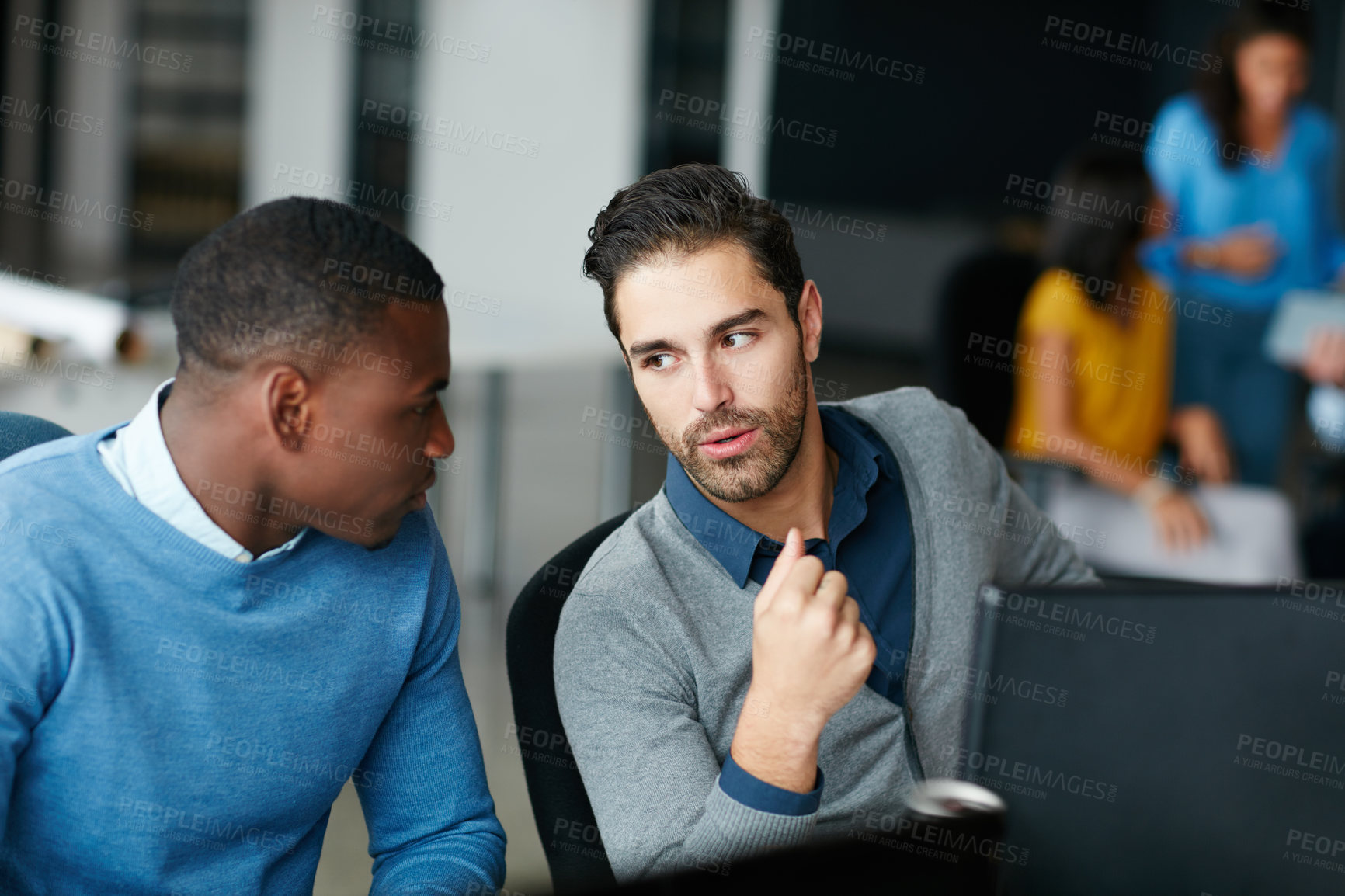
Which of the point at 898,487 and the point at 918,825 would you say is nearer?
the point at 918,825

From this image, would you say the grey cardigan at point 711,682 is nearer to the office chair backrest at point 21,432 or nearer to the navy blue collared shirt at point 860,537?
the navy blue collared shirt at point 860,537

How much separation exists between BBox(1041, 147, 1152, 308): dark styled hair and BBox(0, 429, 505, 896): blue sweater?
74.2 inches

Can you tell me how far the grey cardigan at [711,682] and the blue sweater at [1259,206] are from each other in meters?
2.36

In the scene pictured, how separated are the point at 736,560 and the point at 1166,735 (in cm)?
62

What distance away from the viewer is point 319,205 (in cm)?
104

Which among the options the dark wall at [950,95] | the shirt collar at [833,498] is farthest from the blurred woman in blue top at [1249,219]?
the shirt collar at [833,498]

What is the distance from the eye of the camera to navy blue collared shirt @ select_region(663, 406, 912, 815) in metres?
1.27

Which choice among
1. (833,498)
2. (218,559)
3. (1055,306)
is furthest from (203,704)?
(1055,306)

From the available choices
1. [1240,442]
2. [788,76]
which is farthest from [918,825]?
[788,76]

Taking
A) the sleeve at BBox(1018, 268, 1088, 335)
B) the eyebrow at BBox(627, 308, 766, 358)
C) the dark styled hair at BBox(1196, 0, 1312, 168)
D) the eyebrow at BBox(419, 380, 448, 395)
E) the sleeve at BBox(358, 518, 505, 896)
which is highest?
the dark styled hair at BBox(1196, 0, 1312, 168)

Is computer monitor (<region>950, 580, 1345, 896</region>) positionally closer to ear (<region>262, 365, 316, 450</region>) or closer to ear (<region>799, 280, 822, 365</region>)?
ear (<region>262, 365, 316, 450</region>)

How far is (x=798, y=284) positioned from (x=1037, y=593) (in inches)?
28.8

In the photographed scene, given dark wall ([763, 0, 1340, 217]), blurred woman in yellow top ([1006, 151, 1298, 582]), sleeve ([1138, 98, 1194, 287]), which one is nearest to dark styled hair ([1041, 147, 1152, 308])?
blurred woman in yellow top ([1006, 151, 1298, 582])

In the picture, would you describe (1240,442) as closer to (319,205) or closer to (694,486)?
(694,486)
